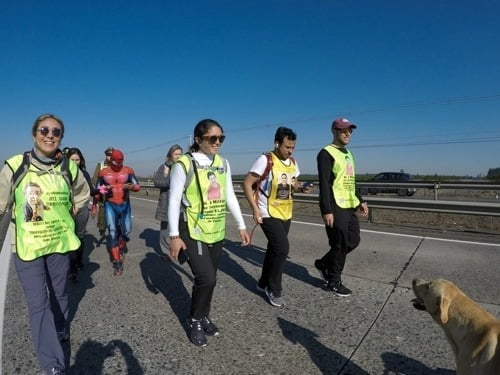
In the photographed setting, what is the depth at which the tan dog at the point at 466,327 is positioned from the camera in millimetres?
1875

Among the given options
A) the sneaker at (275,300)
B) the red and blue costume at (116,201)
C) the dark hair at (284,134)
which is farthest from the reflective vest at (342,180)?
the red and blue costume at (116,201)

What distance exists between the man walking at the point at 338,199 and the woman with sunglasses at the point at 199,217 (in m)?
1.49

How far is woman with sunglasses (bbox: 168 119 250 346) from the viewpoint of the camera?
124 inches

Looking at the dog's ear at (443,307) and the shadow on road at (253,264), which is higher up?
the dog's ear at (443,307)

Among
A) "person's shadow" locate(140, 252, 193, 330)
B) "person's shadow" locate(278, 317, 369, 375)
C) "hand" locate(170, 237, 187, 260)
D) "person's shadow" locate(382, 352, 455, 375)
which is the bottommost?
"person's shadow" locate(382, 352, 455, 375)

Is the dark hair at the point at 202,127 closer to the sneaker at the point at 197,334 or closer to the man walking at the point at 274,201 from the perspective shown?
the man walking at the point at 274,201

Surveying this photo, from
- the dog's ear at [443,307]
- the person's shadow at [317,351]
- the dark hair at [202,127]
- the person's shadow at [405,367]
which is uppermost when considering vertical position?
the dark hair at [202,127]

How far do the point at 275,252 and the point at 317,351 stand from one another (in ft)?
4.30

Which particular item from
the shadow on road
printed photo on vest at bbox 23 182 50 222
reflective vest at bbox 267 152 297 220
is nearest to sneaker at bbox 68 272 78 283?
the shadow on road

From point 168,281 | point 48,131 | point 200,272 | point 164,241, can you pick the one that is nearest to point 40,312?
point 200,272

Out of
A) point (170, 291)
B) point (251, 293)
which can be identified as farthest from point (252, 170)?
point (170, 291)

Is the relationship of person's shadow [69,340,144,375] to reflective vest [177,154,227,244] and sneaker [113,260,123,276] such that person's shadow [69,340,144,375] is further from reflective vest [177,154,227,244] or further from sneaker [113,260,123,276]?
sneaker [113,260,123,276]

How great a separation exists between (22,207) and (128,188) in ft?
11.0

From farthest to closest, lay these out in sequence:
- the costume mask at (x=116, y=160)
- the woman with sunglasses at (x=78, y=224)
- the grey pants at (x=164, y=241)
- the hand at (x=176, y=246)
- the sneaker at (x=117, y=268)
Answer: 1. the grey pants at (x=164, y=241)
2. the costume mask at (x=116, y=160)
3. the sneaker at (x=117, y=268)
4. the woman with sunglasses at (x=78, y=224)
5. the hand at (x=176, y=246)
